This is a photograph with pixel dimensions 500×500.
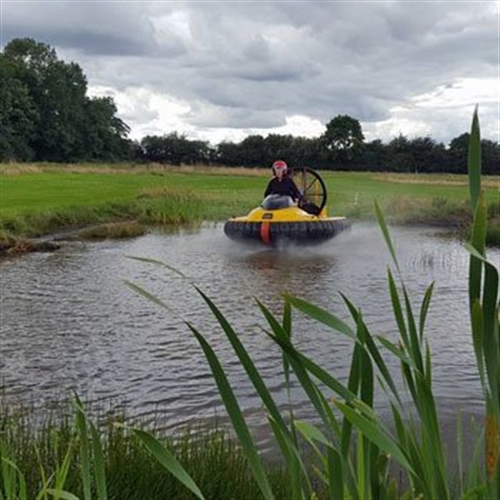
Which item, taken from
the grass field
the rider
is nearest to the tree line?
the grass field

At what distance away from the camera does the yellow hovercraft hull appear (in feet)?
56.6

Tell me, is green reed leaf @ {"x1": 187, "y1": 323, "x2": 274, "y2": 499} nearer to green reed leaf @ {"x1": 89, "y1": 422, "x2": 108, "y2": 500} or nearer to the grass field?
green reed leaf @ {"x1": 89, "y1": 422, "x2": 108, "y2": 500}

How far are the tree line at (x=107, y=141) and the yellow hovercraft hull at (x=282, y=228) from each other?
3908cm

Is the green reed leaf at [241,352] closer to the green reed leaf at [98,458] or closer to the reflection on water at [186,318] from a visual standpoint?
the green reed leaf at [98,458]

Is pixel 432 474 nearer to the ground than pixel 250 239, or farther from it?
farther from it

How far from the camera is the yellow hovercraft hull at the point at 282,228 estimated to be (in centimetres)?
1727

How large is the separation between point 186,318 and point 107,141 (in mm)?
74811

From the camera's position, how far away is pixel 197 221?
984 inches

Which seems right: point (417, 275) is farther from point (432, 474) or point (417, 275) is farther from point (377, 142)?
point (377, 142)

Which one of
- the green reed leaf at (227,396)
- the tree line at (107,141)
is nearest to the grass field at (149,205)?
the green reed leaf at (227,396)

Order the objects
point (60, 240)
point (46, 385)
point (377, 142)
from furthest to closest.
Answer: point (377, 142)
point (60, 240)
point (46, 385)

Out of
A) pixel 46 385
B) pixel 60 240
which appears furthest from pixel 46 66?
pixel 46 385

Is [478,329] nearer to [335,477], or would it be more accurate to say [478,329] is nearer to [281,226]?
[335,477]

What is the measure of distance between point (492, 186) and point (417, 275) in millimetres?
23521
